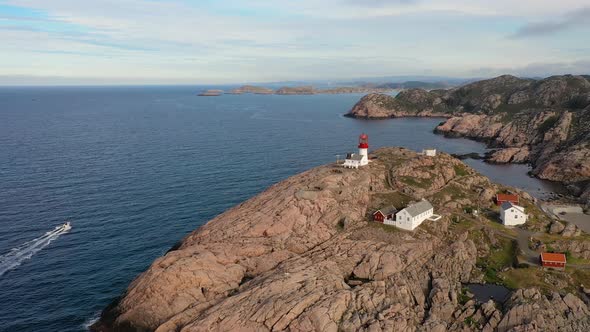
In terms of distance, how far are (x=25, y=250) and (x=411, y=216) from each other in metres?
62.7

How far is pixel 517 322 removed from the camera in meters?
50.2

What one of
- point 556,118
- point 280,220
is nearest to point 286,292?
point 280,220

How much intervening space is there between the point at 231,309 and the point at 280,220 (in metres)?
19.5

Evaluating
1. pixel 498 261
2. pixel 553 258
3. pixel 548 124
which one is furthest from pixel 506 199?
pixel 548 124

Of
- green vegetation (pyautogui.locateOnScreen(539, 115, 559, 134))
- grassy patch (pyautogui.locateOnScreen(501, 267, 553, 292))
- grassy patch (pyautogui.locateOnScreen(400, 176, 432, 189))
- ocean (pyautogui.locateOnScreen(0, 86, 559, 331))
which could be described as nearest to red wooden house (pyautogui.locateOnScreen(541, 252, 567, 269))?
grassy patch (pyautogui.locateOnScreen(501, 267, 553, 292))

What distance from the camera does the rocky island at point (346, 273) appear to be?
165 feet

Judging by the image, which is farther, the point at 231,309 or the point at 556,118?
the point at 556,118

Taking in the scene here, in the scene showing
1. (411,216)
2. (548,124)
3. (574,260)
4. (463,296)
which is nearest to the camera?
(463,296)

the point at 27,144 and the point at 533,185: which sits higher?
the point at 27,144

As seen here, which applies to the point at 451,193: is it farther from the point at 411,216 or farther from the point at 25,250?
the point at 25,250

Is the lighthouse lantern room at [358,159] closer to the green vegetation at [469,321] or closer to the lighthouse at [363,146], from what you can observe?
the lighthouse at [363,146]

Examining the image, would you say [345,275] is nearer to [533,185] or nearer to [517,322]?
[517,322]

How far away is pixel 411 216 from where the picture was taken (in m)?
67.7

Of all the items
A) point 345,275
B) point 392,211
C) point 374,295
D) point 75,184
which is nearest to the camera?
point 374,295
